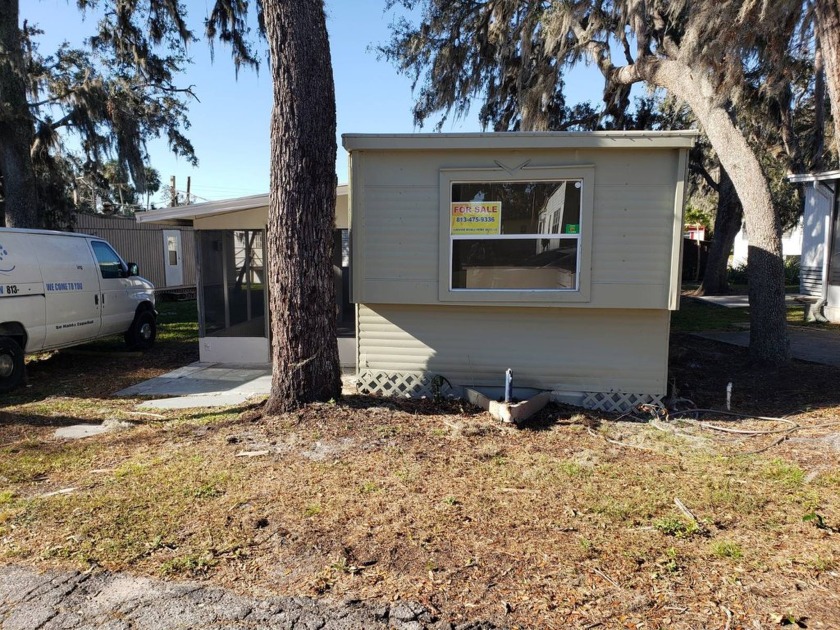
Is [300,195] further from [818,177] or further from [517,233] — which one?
[818,177]

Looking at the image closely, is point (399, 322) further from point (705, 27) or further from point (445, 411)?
point (705, 27)

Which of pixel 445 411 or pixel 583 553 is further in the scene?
pixel 445 411

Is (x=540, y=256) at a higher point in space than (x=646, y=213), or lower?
lower

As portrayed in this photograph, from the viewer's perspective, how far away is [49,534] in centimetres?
366

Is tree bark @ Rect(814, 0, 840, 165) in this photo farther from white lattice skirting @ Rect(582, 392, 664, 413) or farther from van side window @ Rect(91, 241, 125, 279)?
van side window @ Rect(91, 241, 125, 279)

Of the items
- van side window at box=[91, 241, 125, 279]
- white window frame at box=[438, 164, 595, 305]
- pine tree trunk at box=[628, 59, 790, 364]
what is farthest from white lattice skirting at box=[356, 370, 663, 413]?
van side window at box=[91, 241, 125, 279]

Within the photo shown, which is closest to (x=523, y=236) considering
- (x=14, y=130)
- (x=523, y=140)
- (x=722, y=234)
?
(x=523, y=140)

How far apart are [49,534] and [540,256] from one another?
16.7 ft

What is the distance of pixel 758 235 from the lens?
845 centimetres

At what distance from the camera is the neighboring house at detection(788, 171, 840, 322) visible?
13.0m

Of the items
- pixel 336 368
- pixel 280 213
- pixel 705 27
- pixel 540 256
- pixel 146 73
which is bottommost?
pixel 336 368

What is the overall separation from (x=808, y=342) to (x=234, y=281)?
32.9 ft

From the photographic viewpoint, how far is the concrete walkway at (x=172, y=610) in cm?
279

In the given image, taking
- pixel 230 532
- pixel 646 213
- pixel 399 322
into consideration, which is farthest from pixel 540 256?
pixel 230 532
